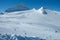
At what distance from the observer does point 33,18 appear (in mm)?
68000

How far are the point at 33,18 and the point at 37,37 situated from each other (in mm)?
22559

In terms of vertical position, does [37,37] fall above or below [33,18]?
below

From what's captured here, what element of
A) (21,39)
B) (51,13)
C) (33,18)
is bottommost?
(21,39)

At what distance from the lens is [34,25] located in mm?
60000

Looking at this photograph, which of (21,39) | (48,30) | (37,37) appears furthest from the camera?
(48,30)

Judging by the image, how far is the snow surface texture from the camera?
49812 millimetres

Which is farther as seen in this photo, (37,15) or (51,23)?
(37,15)

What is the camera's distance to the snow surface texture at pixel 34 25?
163 feet

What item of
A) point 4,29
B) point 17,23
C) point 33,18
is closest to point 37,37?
point 4,29

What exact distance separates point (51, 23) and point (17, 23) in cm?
1082

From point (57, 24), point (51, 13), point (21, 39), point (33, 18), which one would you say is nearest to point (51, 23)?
point (57, 24)

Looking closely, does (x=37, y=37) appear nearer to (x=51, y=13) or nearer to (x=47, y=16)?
(x=47, y=16)

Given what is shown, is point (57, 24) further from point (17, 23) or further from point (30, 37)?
point (30, 37)

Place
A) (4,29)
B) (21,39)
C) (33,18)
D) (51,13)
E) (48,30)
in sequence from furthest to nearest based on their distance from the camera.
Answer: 1. (51,13)
2. (33,18)
3. (48,30)
4. (4,29)
5. (21,39)
